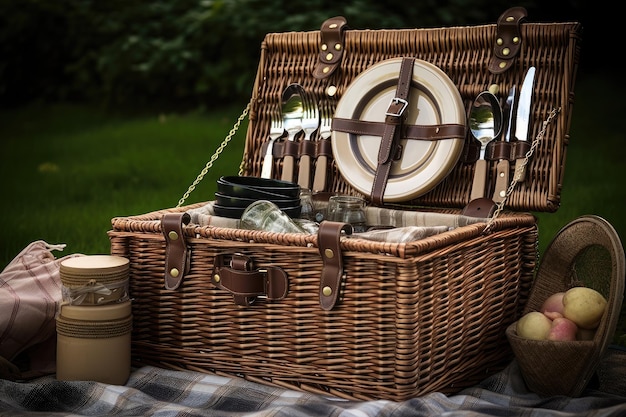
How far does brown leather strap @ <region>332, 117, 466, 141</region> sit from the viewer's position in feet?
6.64

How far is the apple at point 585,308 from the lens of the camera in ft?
5.53

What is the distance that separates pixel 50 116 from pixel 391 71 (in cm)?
344

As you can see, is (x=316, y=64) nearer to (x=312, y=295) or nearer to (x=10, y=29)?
(x=312, y=295)

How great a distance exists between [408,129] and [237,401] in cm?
85

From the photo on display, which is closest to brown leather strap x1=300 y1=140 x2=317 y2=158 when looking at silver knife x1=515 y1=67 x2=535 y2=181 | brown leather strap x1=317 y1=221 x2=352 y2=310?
silver knife x1=515 y1=67 x2=535 y2=181

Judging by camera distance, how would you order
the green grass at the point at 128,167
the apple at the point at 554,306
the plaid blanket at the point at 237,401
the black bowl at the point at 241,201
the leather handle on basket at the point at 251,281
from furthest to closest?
the green grass at the point at 128,167 < the black bowl at the point at 241,201 < the apple at the point at 554,306 < the leather handle on basket at the point at 251,281 < the plaid blanket at the point at 237,401

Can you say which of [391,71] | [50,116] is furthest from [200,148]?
[391,71]

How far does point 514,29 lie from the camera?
2037mm

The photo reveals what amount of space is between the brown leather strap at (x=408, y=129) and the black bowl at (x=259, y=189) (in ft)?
0.96

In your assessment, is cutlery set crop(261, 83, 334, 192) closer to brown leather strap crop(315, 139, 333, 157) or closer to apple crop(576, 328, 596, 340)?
brown leather strap crop(315, 139, 333, 157)

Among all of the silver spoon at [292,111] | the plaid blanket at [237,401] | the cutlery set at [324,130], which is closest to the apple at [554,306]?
the plaid blanket at [237,401]

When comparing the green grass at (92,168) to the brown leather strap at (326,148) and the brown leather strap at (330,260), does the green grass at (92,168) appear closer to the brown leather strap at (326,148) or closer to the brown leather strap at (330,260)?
the brown leather strap at (326,148)

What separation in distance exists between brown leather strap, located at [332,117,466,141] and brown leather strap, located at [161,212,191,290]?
59cm

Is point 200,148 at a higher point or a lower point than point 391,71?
lower
